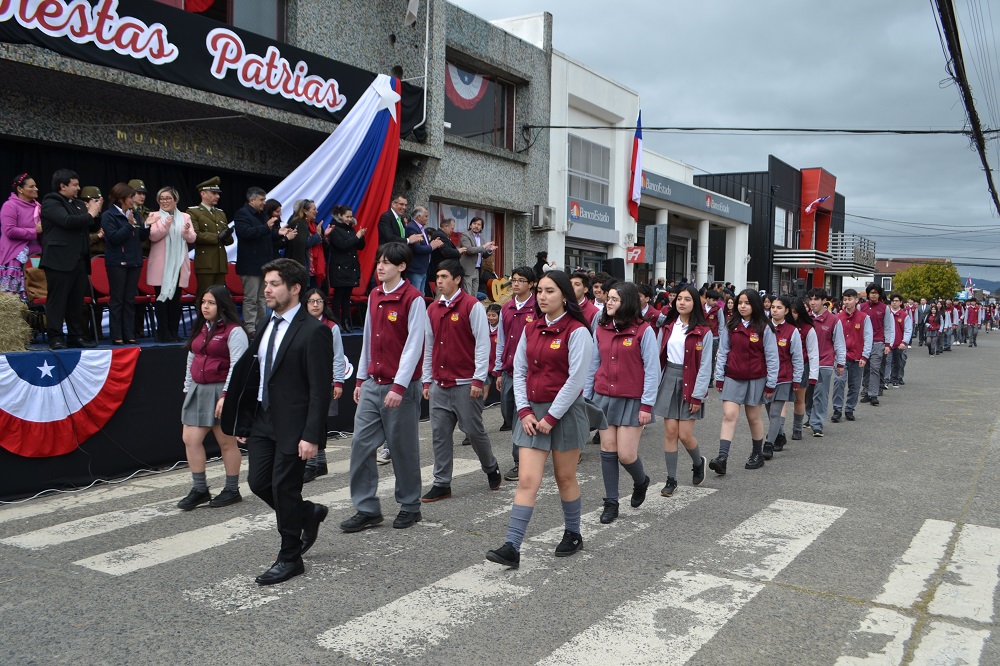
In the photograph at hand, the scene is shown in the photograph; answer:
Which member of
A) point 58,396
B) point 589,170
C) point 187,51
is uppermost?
point 589,170

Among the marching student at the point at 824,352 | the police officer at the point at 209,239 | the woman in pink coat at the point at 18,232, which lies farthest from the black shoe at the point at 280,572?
the marching student at the point at 824,352

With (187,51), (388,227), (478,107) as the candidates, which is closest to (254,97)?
(187,51)

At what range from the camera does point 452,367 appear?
23.9ft

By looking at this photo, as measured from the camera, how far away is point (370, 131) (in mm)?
14016

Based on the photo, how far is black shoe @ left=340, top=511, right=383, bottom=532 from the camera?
19.9 feet

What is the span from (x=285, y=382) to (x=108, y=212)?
19.3ft

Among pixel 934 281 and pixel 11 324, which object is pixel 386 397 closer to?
pixel 11 324

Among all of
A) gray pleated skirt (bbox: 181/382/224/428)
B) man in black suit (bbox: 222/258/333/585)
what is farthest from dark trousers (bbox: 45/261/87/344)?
man in black suit (bbox: 222/258/333/585)

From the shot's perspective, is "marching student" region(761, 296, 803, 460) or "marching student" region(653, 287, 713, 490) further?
"marching student" region(761, 296, 803, 460)

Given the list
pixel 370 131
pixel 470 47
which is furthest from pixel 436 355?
pixel 470 47

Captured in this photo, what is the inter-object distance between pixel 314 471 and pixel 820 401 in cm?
720

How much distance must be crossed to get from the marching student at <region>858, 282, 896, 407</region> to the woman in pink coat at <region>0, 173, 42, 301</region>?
12937 mm

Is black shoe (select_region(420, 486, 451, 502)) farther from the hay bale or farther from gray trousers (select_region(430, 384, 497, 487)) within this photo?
the hay bale

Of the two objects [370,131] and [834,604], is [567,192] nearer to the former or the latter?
→ [370,131]
